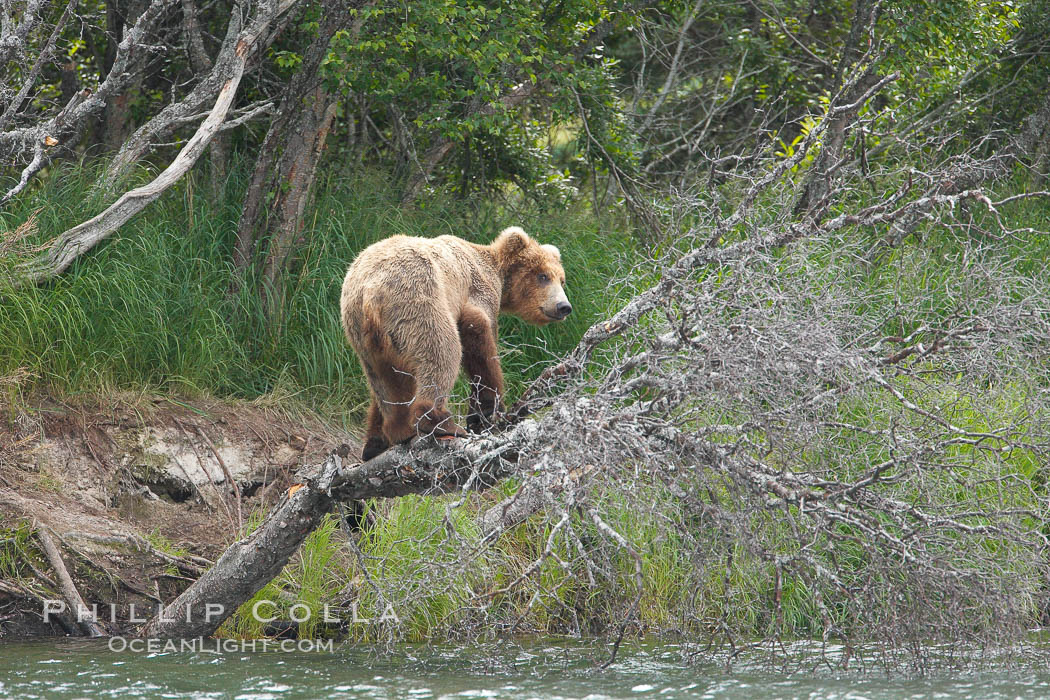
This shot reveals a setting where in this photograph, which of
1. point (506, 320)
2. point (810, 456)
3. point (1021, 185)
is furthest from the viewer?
point (1021, 185)

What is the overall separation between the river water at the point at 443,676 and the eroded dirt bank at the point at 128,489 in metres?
0.58

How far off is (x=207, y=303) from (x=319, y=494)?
315 cm

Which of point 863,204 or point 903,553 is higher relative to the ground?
point 863,204

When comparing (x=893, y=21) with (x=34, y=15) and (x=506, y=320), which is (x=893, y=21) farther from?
(x=34, y=15)

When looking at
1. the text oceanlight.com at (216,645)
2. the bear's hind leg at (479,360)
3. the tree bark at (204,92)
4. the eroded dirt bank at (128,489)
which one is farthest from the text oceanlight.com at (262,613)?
the tree bark at (204,92)

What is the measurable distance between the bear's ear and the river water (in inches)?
76.3

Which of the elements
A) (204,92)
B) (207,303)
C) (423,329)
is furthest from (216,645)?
(204,92)

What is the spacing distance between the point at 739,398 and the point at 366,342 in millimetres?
1660

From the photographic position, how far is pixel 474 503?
6523 mm

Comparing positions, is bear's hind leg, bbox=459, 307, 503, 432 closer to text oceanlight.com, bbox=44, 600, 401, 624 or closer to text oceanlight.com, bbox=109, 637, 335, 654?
text oceanlight.com, bbox=44, 600, 401, 624

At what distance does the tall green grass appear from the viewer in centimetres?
702

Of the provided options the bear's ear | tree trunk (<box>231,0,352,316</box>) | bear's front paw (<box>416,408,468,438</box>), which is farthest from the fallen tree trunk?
tree trunk (<box>231,0,352,316</box>)

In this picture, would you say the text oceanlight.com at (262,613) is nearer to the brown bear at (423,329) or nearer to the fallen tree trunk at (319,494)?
the fallen tree trunk at (319,494)

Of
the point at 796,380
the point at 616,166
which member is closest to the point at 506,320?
the point at 616,166
